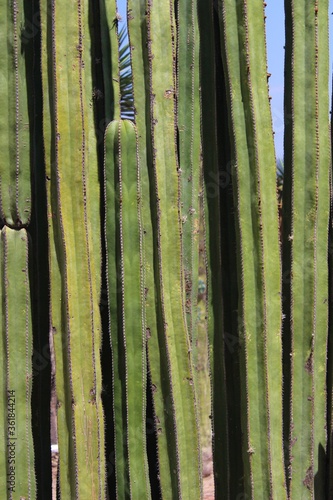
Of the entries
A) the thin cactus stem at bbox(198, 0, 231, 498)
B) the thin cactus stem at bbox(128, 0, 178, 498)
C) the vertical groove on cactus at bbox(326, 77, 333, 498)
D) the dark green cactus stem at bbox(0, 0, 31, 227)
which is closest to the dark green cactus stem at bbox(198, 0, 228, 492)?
the thin cactus stem at bbox(198, 0, 231, 498)

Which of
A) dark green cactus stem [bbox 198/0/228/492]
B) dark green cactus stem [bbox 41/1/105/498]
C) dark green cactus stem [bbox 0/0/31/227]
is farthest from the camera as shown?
dark green cactus stem [bbox 198/0/228/492]

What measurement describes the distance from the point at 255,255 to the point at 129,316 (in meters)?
0.53

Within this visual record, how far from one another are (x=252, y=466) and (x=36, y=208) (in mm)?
1242

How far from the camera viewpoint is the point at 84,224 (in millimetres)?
2422

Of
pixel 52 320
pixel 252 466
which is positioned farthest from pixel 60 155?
pixel 252 466

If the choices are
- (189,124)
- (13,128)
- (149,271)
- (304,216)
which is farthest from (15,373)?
(304,216)

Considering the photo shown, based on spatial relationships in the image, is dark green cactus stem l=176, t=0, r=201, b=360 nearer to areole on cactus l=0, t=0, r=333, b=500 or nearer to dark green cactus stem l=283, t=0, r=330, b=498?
areole on cactus l=0, t=0, r=333, b=500

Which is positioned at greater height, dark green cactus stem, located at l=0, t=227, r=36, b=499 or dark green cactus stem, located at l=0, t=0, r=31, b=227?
dark green cactus stem, located at l=0, t=0, r=31, b=227

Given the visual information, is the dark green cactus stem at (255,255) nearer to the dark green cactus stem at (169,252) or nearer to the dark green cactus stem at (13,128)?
the dark green cactus stem at (169,252)

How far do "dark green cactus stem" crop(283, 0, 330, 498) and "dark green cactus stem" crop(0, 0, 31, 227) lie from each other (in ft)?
3.43

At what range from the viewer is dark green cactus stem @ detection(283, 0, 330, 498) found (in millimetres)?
2734

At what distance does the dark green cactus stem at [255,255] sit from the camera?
2.54 metres

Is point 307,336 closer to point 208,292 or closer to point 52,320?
point 208,292

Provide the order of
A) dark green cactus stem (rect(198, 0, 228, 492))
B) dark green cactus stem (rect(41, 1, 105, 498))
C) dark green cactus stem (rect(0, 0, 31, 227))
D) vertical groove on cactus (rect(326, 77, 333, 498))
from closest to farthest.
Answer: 1. dark green cactus stem (rect(41, 1, 105, 498))
2. dark green cactus stem (rect(0, 0, 31, 227))
3. dark green cactus stem (rect(198, 0, 228, 492))
4. vertical groove on cactus (rect(326, 77, 333, 498))
